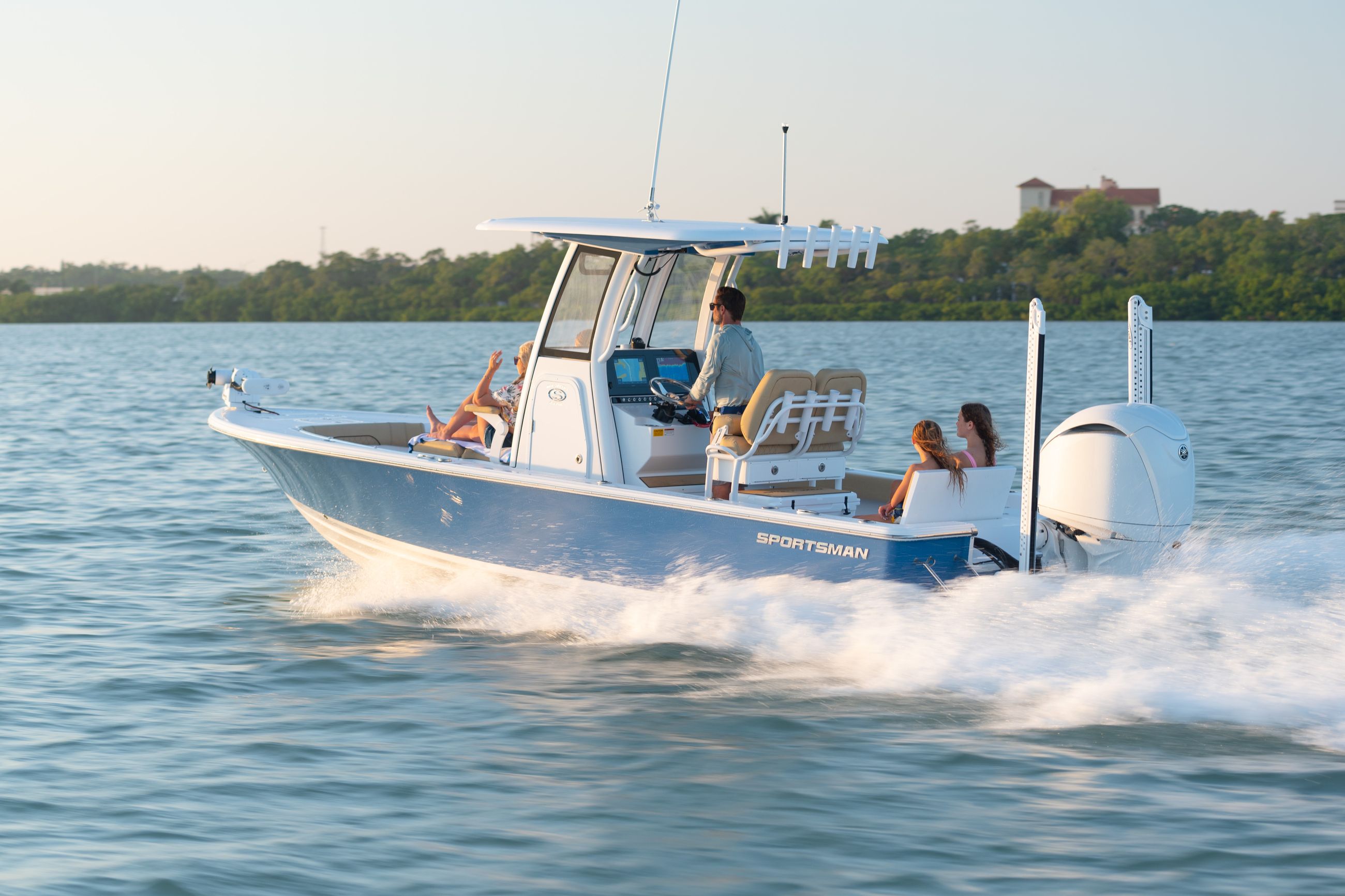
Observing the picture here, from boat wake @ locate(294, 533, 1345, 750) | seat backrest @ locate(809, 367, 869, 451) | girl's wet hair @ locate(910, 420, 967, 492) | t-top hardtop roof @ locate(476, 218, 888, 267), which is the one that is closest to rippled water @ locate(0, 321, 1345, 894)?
boat wake @ locate(294, 533, 1345, 750)

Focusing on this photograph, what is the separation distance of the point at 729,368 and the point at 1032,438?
1721mm

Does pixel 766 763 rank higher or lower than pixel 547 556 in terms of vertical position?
lower

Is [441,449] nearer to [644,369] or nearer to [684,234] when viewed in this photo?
[644,369]

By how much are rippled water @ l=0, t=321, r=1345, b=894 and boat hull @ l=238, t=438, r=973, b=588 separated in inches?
4.8

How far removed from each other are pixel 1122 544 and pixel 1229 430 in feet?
35.4

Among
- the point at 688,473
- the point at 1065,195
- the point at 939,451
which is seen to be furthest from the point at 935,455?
the point at 1065,195

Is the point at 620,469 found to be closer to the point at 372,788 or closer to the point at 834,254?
the point at 834,254

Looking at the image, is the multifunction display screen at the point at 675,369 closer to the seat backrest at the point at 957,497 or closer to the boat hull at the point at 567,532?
the boat hull at the point at 567,532

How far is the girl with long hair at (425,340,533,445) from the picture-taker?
24.7 feet

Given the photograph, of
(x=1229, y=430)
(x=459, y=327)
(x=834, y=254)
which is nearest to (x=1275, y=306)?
(x=459, y=327)

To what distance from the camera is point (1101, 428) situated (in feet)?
19.5

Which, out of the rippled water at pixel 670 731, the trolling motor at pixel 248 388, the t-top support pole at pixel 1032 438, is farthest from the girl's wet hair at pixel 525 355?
the t-top support pole at pixel 1032 438

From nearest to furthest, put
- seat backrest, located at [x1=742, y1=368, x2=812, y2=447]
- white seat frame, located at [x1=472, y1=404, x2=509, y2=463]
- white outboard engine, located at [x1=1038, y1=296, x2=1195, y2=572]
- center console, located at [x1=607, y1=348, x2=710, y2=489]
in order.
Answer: white outboard engine, located at [x1=1038, y1=296, x2=1195, y2=572]
seat backrest, located at [x1=742, y1=368, x2=812, y2=447]
center console, located at [x1=607, y1=348, x2=710, y2=489]
white seat frame, located at [x1=472, y1=404, x2=509, y2=463]

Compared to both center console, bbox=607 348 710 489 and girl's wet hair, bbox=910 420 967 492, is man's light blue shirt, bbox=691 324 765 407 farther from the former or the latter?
girl's wet hair, bbox=910 420 967 492
